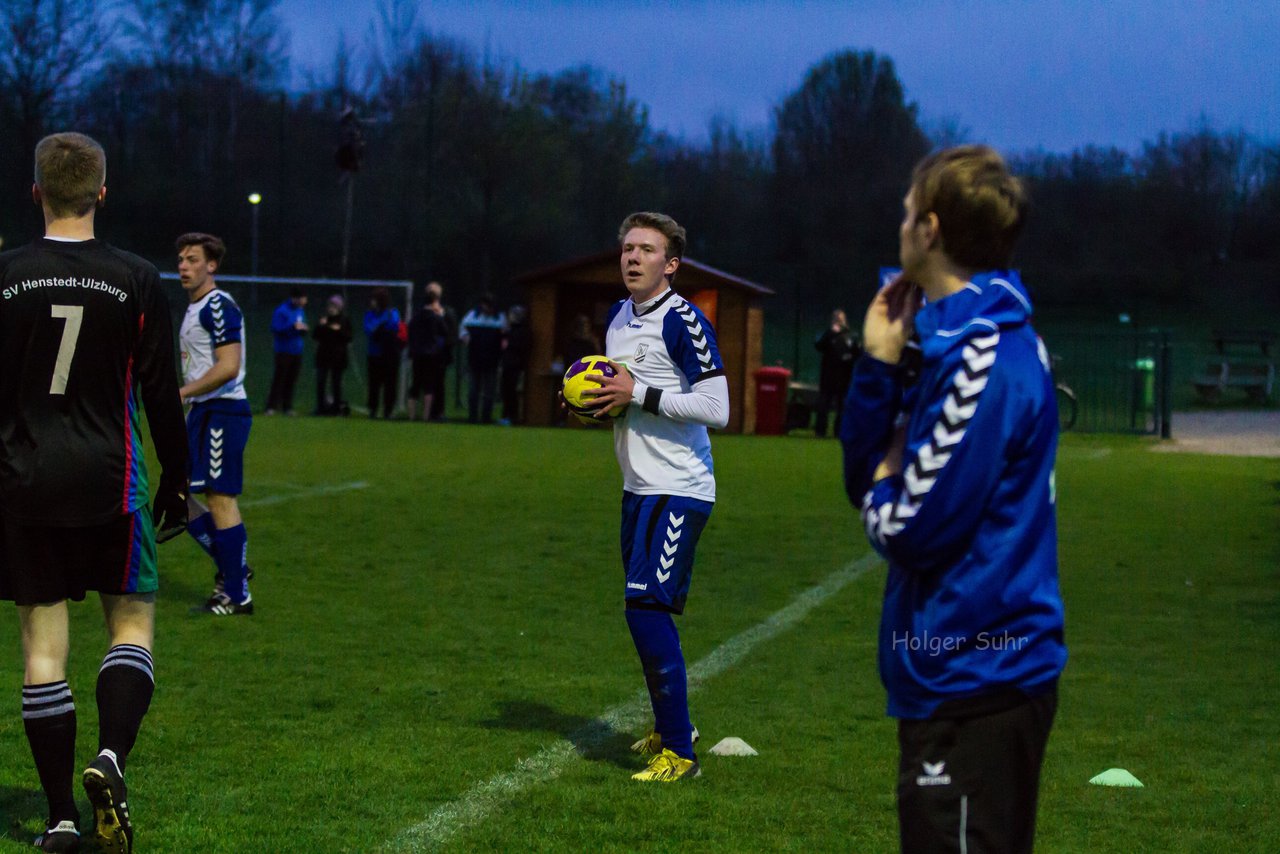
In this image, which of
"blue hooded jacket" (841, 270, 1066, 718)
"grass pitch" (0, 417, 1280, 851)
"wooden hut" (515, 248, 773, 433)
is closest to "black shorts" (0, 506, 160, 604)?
"grass pitch" (0, 417, 1280, 851)

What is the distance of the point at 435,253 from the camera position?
165 feet

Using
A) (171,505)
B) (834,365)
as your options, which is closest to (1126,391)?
(834,365)

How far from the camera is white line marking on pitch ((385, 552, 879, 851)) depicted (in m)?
4.78

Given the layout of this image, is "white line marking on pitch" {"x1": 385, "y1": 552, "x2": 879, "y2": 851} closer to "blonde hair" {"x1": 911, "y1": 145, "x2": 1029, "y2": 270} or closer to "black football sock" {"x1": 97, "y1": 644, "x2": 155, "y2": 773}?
"black football sock" {"x1": 97, "y1": 644, "x2": 155, "y2": 773}

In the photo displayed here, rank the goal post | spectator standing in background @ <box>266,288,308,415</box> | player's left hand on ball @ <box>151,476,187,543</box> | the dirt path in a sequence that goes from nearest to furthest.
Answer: player's left hand on ball @ <box>151,476,187,543</box>, the dirt path, spectator standing in background @ <box>266,288,308,415</box>, the goal post

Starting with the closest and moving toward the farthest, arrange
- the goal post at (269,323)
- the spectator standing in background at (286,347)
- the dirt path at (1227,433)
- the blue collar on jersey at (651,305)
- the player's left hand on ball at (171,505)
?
the player's left hand on ball at (171,505), the blue collar on jersey at (651,305), the dirt path at (1227,433), the spectator standing in background at (286,347), the goal post at (269,323)

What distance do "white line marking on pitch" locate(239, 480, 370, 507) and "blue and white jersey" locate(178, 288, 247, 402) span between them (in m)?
4.96

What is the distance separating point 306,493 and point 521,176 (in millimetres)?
37320

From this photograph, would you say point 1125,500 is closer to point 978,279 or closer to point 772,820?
point 772,820

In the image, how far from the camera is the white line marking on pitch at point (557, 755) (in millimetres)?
4777

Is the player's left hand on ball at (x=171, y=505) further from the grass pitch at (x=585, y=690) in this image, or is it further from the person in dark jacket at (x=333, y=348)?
the person in dark jacket at (x=333, y=348)

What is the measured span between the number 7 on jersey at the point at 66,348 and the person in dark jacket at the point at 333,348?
70.6ft

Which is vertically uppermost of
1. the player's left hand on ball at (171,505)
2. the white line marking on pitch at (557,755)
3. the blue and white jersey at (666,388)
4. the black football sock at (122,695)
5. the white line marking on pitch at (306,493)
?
the blue and white jersey at (666,388)

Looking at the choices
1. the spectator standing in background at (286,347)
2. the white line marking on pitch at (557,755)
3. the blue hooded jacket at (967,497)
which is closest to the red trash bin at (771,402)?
the spectator standing in background at (286,347)
